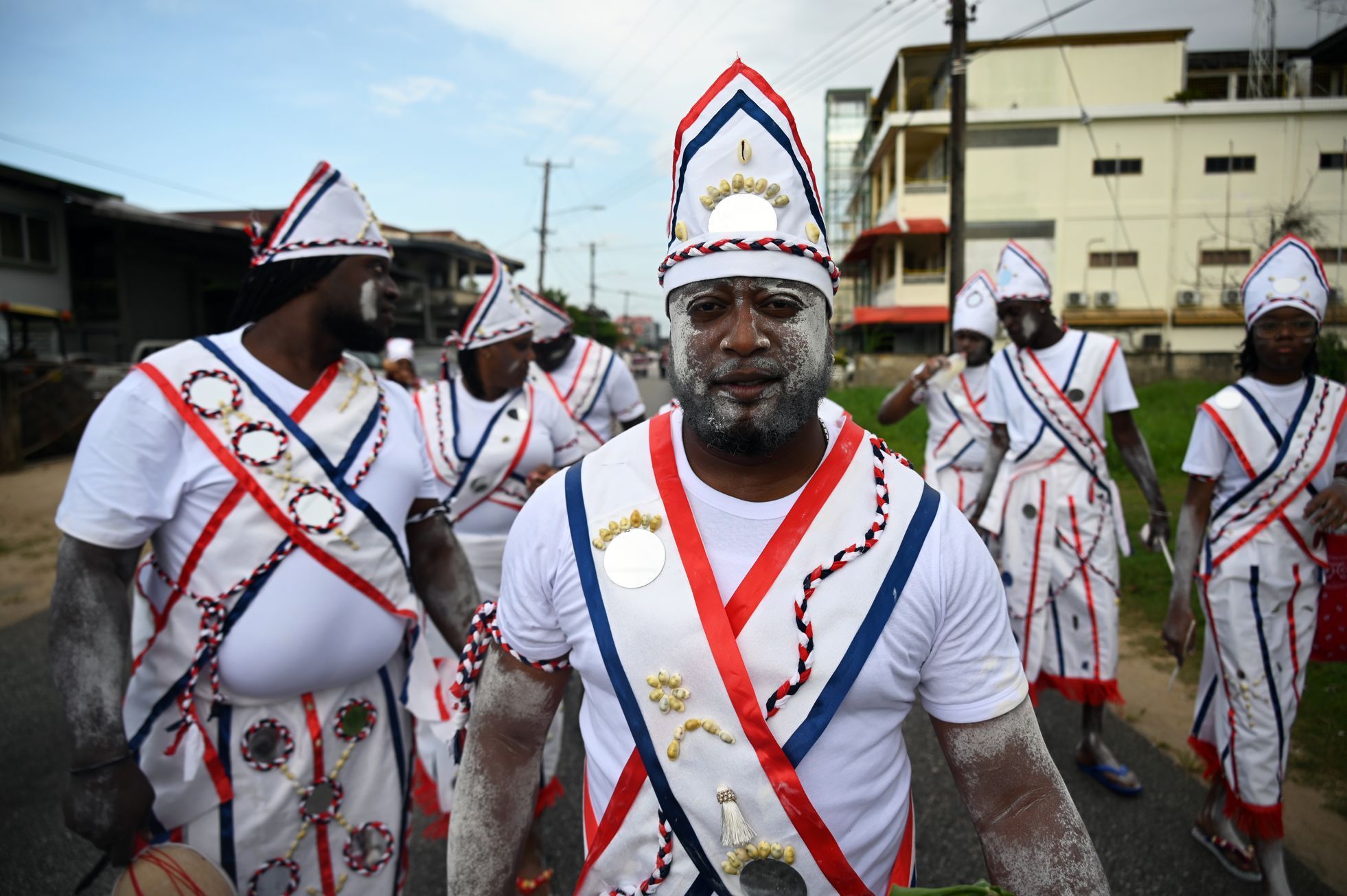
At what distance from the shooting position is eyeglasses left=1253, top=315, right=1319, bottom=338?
342 centimetres

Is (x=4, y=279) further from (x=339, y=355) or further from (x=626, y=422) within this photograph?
(x=339, y=355)

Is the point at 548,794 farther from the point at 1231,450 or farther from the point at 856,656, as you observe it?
the point at 1231,450

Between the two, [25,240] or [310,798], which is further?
[25,240]

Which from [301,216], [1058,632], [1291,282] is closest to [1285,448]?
[1291,282]

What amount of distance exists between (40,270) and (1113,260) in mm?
35423

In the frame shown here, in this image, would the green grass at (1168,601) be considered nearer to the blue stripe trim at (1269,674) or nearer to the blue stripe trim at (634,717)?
the blue stripe trim at (1269,674)

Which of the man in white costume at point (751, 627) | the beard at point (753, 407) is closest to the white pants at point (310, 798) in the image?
the man in white costume at point (751, 627)

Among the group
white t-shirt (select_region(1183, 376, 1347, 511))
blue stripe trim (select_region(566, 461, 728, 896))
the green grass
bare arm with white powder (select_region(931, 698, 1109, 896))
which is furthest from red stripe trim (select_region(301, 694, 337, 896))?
the green grass

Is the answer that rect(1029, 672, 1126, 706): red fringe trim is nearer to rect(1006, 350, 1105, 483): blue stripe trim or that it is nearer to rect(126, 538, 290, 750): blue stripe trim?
rect(1006, 350, 1105, 483): blue stripe trim

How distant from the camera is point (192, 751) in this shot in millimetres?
2289

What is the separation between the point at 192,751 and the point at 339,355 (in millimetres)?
1215

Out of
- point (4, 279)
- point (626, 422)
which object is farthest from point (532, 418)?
point (4, 279)

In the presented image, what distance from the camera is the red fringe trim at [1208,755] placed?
3.65 m

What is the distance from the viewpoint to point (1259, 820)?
3305 mm
